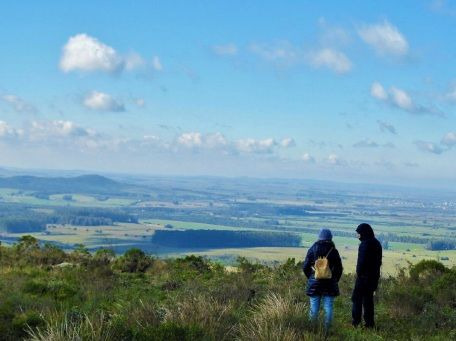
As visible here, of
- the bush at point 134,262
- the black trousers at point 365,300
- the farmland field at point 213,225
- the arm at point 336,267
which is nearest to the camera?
the arm at point 336,267

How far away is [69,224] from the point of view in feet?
353

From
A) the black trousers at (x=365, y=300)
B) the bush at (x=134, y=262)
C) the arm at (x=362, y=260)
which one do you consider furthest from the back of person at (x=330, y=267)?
the bush at (x=134, y=262)

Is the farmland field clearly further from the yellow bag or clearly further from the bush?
the yellow bag

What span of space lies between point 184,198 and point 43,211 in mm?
74947

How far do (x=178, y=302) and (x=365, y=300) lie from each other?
12.0 ft

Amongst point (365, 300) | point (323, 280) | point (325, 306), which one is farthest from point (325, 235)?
point (365, 300)

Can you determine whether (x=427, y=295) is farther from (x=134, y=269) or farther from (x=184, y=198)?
(x=184, y=198)

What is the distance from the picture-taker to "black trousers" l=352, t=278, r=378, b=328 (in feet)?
34.0

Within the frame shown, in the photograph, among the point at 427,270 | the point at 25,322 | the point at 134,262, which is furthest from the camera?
the point at 134,262

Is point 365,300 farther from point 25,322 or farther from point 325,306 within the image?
point 25,322

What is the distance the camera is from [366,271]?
10.4m

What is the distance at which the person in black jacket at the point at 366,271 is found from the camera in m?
10.2

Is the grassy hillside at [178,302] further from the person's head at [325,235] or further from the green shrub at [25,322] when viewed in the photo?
the person's head at [325,235]

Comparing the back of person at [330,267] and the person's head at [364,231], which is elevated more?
the person's head at [364,231]
